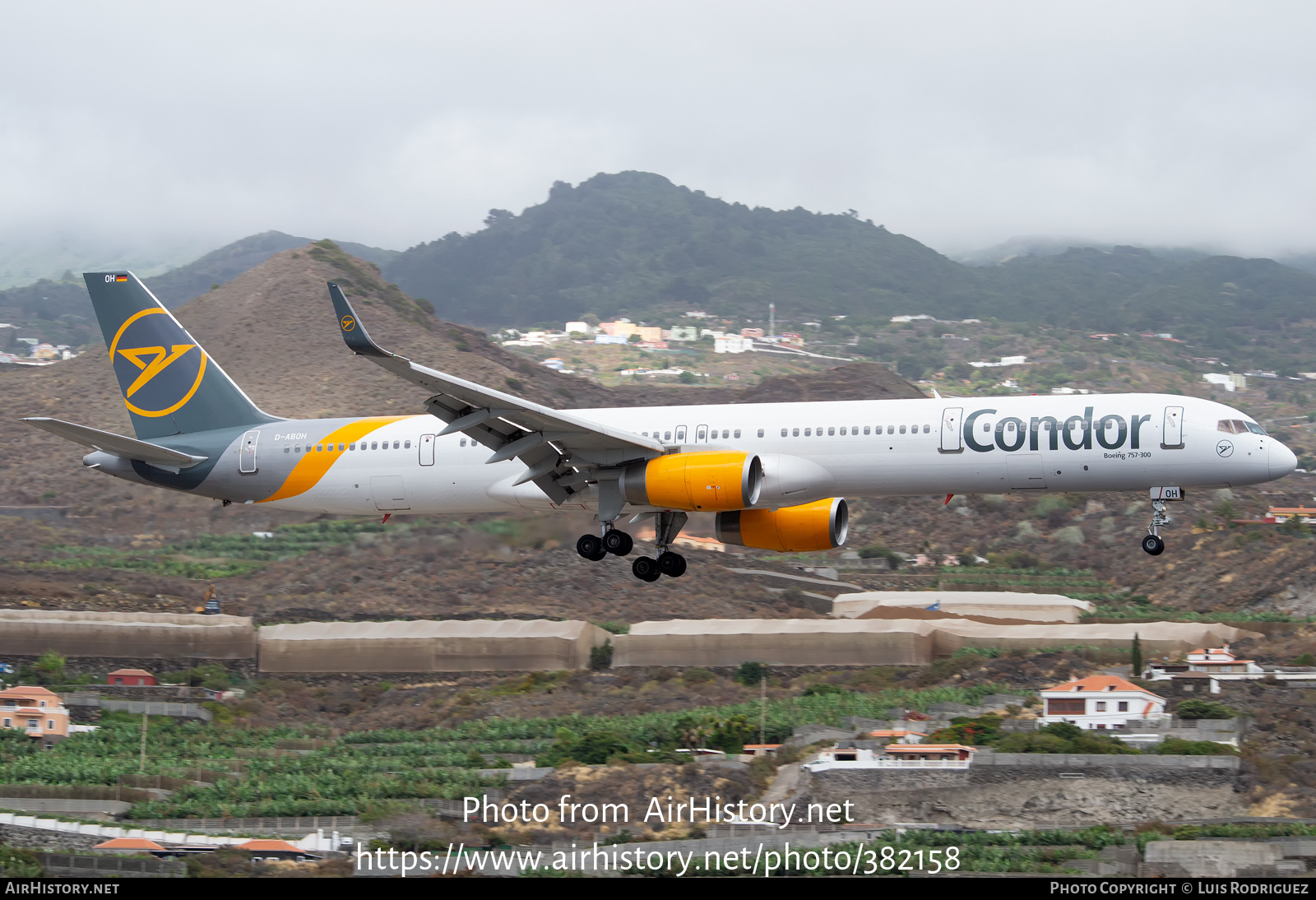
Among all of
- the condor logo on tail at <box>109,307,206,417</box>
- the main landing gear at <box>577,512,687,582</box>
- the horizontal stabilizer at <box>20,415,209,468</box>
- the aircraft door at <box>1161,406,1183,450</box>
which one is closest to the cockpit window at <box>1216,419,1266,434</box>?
the aircraft door at <box>1161,406,1183,450</box>

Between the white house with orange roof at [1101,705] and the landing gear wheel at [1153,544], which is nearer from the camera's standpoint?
the landing gear wheel at [1153,544]

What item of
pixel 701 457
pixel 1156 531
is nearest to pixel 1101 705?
pixel 1156 531

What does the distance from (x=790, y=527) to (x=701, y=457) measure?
15.6 feet

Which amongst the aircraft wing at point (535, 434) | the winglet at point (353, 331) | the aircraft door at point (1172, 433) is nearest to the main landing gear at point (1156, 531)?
the aircraft door at point (1172, 433)

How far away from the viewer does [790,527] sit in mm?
37406

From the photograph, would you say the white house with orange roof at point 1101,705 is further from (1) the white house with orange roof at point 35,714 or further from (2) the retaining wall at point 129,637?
(1) the white house with orange roof at point 35,714

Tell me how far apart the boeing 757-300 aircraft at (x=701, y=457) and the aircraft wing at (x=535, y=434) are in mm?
56

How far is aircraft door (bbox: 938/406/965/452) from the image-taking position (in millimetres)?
34312

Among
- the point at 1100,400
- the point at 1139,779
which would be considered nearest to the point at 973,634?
the point at 1139,779

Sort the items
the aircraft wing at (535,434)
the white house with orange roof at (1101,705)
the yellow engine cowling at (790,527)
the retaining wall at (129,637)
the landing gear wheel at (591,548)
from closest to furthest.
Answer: the aircraft wing at (535,434) < the landing gear wheel at (591,548) < the yellow engine cowling at (790,527) < the white house with orange roof at (1101,705) < the retaining wall at (129,637)

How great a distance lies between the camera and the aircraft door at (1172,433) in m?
33.9

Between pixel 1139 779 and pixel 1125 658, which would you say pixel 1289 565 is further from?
pixel 1139 779

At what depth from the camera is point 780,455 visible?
115 feet

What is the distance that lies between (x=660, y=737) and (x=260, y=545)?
3093 centimetres
